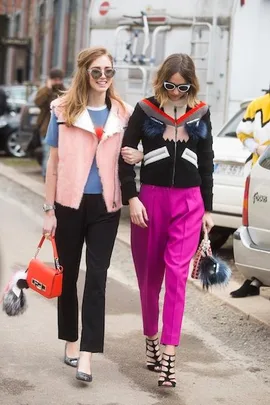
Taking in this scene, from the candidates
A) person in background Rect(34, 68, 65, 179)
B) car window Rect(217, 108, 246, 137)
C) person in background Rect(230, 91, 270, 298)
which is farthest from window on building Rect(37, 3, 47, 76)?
person in background Rect(230, 91, 270, 298)

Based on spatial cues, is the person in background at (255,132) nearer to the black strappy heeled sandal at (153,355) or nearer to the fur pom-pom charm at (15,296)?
the black strappy heeled sandal at (153,355)

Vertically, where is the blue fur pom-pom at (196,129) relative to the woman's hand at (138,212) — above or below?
above

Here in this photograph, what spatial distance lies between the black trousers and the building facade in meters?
27.8

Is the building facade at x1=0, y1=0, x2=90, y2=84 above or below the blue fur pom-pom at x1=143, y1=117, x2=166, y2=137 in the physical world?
below

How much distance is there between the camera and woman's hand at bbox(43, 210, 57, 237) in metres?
6.28

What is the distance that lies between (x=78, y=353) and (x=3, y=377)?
1.95ft

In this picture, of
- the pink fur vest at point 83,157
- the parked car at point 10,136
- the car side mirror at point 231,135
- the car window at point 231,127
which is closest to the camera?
the pink fur vest at point 83,157

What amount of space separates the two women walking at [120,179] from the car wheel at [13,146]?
15.8 meters

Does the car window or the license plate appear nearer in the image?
the license plate

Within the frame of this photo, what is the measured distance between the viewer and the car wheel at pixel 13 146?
72.3 feet

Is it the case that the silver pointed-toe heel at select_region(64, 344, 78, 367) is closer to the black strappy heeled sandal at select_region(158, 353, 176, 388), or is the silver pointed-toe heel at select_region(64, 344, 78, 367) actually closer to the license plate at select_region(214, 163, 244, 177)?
the black strappy heeled sandal at select_region(158, 353, 176, 388)

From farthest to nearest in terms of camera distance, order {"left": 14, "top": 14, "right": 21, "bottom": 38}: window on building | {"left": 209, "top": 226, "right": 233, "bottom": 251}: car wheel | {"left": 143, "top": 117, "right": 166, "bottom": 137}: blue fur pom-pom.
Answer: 1. {"left": 14, "top": 14, "right": 21, "bottom": 38}: window on building
2. {"left": 209, "top": 226, "right": 233, "bottom": 251}: car wheel
3. {"left": 143, "top": 117, "right": 166, "bottom": 137}: blue fur pom-pom

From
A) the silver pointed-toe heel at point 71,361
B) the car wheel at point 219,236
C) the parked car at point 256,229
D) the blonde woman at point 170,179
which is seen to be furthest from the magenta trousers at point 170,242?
the car wheel at point 219,236

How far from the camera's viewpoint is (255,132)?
347 inches
